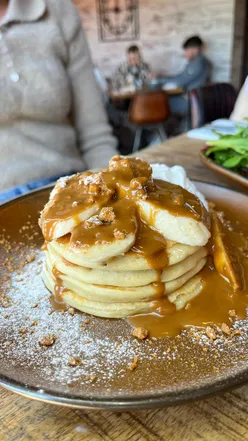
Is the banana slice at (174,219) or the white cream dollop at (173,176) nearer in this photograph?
the banana slice at (174,219)

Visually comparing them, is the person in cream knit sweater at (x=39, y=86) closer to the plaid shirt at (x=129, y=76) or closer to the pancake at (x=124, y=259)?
the pancake at (x=124, y=259)

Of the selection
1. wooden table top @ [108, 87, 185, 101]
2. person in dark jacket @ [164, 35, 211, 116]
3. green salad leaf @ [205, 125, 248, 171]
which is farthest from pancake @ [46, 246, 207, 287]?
person in dark jacket @ [164, 35, 211, 116]

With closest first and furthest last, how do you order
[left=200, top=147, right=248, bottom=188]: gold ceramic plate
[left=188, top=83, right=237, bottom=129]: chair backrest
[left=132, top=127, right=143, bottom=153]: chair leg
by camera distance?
[left=200, top=147, right=248, bottom=188]: gold ceramic plate
[left=188, top=83, right=237, bottom=129]: chair backrest
[left=132, top=127, right=143, bottom=153]: chair leg

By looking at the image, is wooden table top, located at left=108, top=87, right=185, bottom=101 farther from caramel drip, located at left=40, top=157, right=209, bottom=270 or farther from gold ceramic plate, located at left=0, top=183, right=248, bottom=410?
gold ceramic plate, located at left=0, top=183, right=248, bottom=410

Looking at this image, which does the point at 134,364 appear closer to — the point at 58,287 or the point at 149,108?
the point at 58,287

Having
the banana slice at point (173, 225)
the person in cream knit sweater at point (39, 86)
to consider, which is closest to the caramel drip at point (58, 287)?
the banana slice at point (173, 225)

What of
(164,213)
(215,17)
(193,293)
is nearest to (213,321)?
(193,293)
